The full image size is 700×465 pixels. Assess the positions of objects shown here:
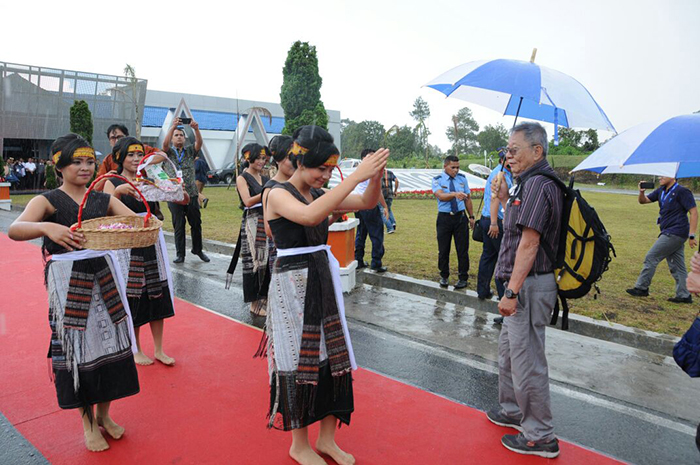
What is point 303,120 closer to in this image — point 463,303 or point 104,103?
point 104,103

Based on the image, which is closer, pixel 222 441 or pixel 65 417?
pixel 222 441

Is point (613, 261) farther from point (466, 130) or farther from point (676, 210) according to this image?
point (466, 130)

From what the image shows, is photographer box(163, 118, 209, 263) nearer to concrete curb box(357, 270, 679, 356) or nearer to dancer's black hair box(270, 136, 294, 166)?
dancer's black hair box(270, 136, 294, 166)

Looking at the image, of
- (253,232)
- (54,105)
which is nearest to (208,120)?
(54,105)

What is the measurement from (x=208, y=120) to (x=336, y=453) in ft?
126

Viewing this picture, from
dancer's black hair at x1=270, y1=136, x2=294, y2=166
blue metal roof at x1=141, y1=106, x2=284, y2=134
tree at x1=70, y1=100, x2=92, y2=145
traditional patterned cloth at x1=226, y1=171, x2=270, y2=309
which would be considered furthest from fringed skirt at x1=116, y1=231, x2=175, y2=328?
blue metal roof at x1=141, y1=106, x2=284, y2=134

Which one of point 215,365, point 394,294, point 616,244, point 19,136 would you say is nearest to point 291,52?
point 19,136

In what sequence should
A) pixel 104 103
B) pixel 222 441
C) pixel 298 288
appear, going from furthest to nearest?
pixel 104 103
pixel 222 441
pixel 298 288

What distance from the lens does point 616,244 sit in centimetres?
1159

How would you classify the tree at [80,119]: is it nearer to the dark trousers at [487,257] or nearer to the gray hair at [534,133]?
the dark trousers at [487,257]

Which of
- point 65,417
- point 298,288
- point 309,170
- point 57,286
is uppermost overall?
point 309,170

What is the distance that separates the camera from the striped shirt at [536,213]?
3035 millimetres

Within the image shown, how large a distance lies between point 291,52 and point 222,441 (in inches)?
996

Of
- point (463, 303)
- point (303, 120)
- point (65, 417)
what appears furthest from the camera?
point (303, 120)
